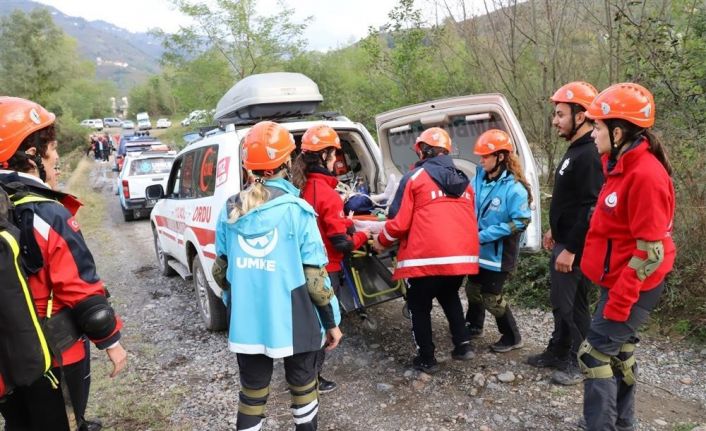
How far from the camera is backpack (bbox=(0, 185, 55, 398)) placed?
5.82 feet

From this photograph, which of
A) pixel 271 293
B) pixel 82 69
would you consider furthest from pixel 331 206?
pixel 82 69

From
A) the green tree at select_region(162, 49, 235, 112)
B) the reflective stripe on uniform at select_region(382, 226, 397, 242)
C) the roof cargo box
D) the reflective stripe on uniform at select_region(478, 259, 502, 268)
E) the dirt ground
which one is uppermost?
the green tree at select_region(162, 49, 235, 112)

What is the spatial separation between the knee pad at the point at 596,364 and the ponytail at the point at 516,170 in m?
1.40

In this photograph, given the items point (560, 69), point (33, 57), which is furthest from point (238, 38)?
point (33, 57)

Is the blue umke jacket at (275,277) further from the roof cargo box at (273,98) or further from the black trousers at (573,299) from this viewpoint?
the roof cargo box at (273,98)

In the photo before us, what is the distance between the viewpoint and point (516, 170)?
12.2 ft

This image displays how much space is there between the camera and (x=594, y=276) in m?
2.64

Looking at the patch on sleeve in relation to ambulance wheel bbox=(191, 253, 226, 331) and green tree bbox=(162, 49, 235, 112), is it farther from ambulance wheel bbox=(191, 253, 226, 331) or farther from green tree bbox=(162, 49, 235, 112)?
green tree bbox=(162, 49, 235, 112)

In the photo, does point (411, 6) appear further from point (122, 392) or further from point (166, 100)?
point (166, 100)

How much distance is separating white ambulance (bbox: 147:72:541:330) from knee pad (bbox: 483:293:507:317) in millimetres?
549

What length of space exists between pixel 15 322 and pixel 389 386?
2603 millimetres

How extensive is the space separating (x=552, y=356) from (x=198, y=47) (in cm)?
1748

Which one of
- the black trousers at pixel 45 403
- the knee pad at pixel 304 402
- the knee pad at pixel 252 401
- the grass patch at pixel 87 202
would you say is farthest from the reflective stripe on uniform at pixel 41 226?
the grass patch at pixel 87 202

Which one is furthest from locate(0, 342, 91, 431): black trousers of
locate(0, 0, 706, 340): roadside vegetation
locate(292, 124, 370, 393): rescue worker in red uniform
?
locate(0, 0, 706, 340): roadside vegetation
